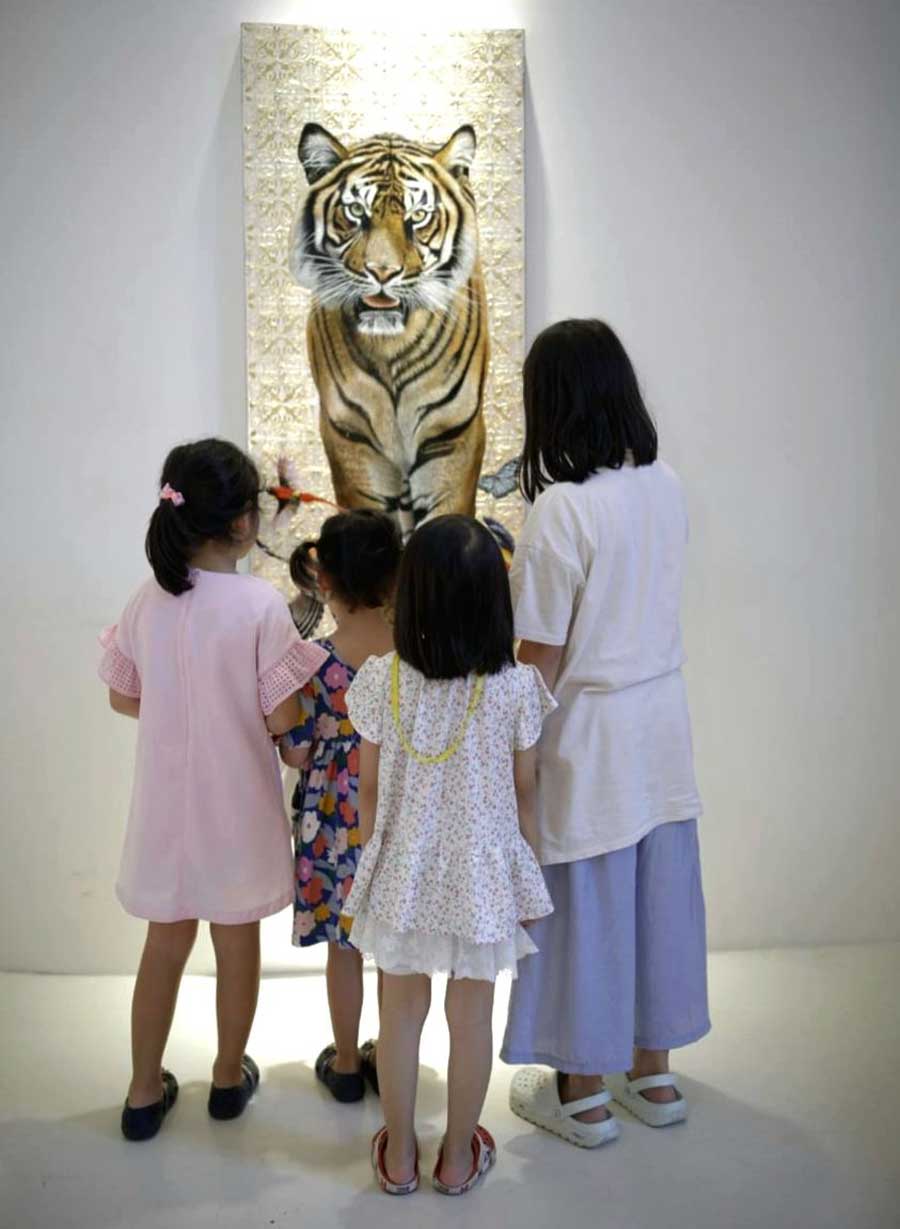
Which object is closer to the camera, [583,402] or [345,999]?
[583,402]

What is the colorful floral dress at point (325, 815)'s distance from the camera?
7.53 ft

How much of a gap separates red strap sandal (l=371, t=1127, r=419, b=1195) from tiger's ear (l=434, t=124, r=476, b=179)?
6.77ft

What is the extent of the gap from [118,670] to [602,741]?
92 cm

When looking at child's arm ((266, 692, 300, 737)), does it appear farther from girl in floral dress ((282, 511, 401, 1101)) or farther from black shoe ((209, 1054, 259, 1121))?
black shoe ((209, 1054, 259, 1121))

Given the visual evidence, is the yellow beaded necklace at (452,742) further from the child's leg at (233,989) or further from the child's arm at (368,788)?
the child's leg at (233,989)

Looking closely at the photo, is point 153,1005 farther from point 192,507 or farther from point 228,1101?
point 192,507

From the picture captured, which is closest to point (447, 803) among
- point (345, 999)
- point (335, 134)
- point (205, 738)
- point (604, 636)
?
point (604, 636)

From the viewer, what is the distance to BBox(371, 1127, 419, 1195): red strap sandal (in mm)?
2070

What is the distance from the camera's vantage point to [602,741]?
215cm

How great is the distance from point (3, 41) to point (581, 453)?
1.74 metres

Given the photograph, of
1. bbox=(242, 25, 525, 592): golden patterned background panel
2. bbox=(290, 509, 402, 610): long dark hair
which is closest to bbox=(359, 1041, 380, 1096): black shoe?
bbox=(290, 509, 402, 610): long dark hair

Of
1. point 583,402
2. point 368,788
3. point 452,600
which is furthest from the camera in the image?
point 583,402

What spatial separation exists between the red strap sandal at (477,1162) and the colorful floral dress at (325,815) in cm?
43

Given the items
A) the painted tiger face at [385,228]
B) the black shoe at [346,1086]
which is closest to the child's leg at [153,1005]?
the black shoe at [346,1086]
